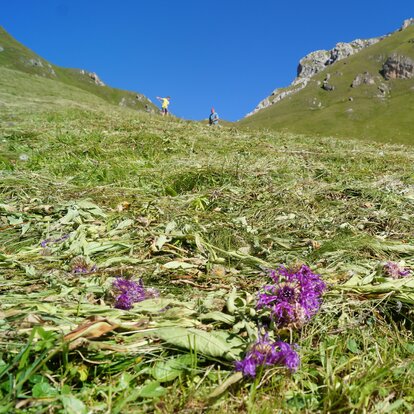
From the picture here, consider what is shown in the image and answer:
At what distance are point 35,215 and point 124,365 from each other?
10.4ft

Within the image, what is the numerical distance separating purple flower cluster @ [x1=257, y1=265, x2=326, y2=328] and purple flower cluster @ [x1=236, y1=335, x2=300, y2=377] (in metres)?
0.30

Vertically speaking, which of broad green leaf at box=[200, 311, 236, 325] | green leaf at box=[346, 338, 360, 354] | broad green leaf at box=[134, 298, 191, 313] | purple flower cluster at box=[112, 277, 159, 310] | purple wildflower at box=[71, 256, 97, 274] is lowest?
green leaf at box=[346, 338, 360, 354]

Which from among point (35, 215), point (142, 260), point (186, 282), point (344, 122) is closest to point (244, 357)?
point (186, 282)

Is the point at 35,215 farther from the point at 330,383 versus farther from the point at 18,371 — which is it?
the point at 330,383

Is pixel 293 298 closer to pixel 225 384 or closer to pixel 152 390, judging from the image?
pixel 225 384

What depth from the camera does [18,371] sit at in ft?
6.56

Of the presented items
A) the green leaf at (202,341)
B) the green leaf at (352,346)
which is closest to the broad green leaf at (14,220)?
the green leaf at (202,341)

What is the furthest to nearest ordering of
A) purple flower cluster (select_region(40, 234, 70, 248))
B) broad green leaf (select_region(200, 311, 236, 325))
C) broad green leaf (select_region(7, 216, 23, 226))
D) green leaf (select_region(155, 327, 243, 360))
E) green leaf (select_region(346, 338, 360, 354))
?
broad green leaf (select_region(7, 216, 23, 226)), purple flower cluster (select_region(40, 234, 70, 248)), broad green leaf (select_region(200, 311, 236, 325)), green leaf (select_region(346, 338, 360, 354)), green leaf (select_region(155, 327, 243, 360))

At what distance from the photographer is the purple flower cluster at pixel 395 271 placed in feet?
10.1

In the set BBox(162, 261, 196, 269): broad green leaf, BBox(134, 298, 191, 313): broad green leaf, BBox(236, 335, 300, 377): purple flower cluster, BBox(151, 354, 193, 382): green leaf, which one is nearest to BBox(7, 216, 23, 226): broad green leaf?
BBox(162, 261, 196, 269): broad green leaf

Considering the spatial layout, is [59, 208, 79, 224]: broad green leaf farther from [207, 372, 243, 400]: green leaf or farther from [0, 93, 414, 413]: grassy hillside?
[207, 372, 243, 400]: green leaf

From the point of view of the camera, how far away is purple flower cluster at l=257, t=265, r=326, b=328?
250cm

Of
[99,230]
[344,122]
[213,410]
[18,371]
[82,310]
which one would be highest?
[344,122]

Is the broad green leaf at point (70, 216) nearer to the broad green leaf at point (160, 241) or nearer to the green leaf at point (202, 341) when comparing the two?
the broad green leaf at point (160, 241)
